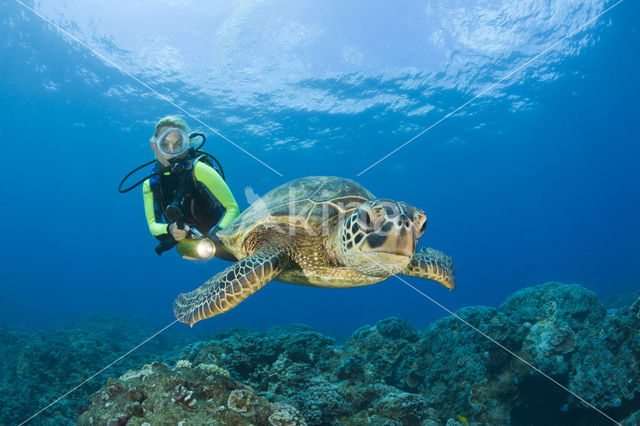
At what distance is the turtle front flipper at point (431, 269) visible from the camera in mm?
3699

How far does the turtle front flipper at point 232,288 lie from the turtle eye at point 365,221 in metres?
1.11

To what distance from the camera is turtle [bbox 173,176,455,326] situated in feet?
8.14

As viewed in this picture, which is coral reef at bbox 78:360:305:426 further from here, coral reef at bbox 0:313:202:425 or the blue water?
the blue water

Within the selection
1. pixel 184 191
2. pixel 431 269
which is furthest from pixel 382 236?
pixel 184 191

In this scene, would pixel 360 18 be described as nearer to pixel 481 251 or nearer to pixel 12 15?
pixel 12 15

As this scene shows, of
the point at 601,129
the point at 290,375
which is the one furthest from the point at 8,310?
the point at 601,129

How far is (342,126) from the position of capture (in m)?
28.3

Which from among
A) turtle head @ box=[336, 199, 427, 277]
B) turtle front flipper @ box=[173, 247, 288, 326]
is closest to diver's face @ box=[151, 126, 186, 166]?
turtle front flipper @ box=[173, 247, 288, 326]

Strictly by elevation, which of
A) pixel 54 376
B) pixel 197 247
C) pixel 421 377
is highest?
pixel 197 247

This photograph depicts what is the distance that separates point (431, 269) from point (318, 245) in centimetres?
147

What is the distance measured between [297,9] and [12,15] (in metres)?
20.5

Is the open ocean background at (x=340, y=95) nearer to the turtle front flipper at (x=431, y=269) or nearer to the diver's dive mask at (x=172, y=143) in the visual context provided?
the diver's dive mask at (x=172, y=143)

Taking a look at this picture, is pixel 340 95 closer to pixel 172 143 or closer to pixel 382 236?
pixel 172 143

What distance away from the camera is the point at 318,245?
11.8 ft
